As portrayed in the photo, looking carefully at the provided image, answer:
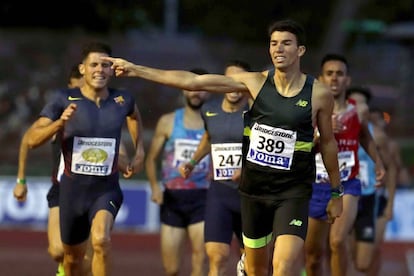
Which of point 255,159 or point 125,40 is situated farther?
point 125,40

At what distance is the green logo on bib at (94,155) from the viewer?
11891mm

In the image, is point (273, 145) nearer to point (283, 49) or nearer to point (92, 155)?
point (283, 49)

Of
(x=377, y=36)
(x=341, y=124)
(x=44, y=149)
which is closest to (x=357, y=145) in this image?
(x=341, y=124)

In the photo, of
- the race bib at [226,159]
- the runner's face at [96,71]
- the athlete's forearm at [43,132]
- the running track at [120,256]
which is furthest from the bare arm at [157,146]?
the running track at [120,256]

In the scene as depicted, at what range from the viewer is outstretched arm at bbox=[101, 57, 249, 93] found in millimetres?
9844

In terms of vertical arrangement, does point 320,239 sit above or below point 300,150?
below

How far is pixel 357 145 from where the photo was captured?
13000 millimetres

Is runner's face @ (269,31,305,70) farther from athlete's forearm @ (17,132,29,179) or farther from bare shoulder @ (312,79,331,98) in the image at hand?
athlete's forearm @ (17,132,29,179)

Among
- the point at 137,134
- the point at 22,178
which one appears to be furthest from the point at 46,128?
the point at 22,178

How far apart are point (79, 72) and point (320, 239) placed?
2850 mm

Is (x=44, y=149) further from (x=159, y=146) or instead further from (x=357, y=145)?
(x=357, y=145)

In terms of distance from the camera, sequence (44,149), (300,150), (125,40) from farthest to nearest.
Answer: (125,40) → (44,149) → (300,150)

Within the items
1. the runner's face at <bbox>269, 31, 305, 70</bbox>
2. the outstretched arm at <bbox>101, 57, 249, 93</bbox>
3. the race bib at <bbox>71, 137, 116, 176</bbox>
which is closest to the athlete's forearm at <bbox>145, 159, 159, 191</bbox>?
the race bib at <bbox>71, 137, 116, 176</bbox>

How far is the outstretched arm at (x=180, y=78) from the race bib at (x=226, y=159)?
198 centimetres
